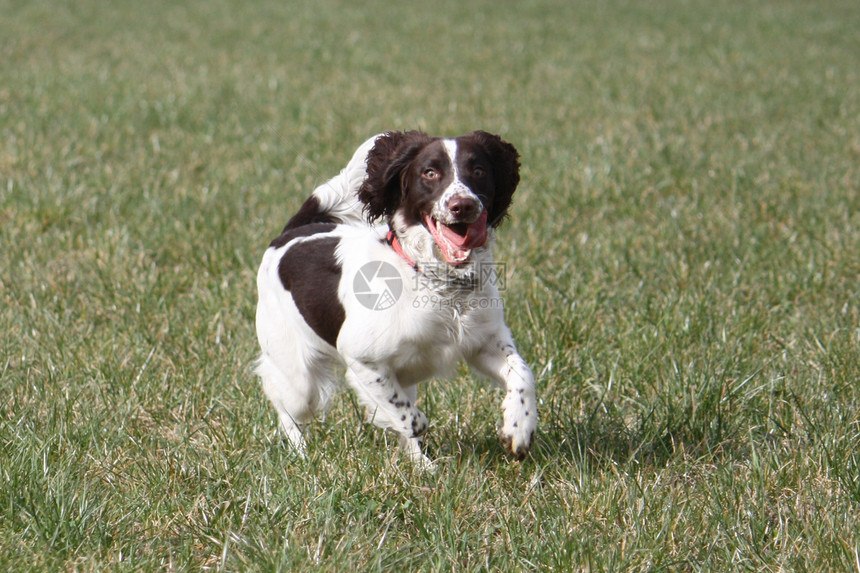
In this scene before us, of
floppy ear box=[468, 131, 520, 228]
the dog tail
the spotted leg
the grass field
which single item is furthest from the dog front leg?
the dog tail

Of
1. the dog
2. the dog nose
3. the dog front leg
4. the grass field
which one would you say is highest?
the dog nose

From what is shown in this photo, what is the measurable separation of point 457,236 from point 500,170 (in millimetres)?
311

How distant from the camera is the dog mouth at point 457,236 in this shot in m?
3.02

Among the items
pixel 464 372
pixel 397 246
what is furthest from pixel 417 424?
pixel 464 372

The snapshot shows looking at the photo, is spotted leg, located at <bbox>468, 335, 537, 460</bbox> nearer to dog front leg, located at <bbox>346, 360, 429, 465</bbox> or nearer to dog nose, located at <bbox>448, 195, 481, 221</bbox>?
dog front leg, located at <bbox>346, 360, 429, 465</bbox>

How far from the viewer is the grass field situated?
8.72ft

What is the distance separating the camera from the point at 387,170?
3166 millimetres

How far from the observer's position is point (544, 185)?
6.71 meters

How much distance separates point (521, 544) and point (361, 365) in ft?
2.76

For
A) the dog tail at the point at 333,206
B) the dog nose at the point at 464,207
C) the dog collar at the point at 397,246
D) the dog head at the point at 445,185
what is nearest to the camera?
the dog nose at the point at 464,207

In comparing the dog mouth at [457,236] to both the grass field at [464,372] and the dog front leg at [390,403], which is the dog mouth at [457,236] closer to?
the dog front leg at [390,403]

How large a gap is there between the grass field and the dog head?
694mm

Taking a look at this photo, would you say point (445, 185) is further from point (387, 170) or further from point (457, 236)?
point (387, 170)

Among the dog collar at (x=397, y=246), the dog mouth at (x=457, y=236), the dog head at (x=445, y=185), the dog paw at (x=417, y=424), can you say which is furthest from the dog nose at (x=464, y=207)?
the dog paw at (x=417, y=424)
